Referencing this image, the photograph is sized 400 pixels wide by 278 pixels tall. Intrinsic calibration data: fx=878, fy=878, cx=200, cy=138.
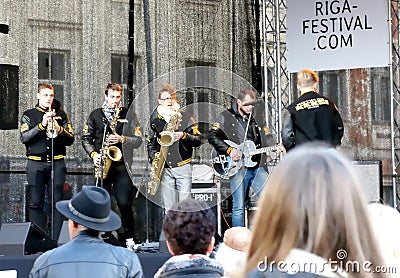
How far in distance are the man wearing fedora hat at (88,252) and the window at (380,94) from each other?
11.9 m

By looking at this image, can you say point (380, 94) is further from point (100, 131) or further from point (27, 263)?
point (27, 263)

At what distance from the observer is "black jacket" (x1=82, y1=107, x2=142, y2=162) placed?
8.49 m

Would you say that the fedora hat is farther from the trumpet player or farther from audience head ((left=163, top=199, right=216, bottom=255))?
the trumpet player

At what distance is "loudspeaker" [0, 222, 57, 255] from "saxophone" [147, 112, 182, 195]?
7.09 feet

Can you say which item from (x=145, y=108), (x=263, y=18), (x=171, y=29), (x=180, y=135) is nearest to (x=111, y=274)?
(x=180, y=135)

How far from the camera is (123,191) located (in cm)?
852

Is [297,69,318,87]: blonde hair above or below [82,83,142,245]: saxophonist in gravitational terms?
above

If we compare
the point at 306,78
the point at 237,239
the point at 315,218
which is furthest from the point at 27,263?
the point at 315,218

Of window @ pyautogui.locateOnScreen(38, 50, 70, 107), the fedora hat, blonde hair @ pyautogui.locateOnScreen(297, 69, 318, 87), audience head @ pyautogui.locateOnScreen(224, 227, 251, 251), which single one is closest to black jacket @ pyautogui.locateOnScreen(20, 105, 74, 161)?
window @ pyautogui.locateOnScreen(38, 50, 70, 107)

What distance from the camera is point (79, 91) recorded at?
35.2 ft

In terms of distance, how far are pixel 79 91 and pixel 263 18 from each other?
2.41m

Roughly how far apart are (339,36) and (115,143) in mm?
2690

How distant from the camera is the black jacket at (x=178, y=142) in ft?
27.3

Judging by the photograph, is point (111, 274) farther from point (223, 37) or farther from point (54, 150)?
point (223, 37)
